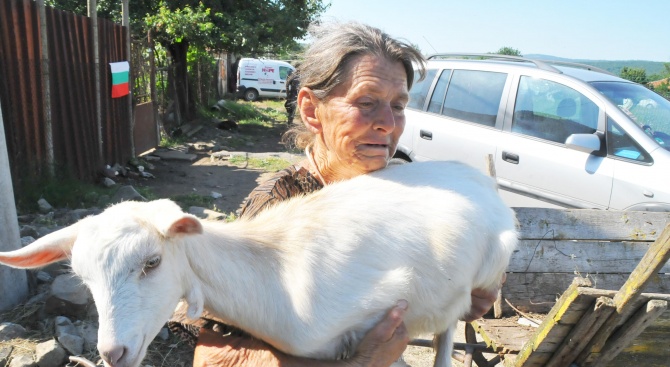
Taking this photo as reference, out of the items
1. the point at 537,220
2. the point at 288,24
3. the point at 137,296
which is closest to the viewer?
the point at 137,296

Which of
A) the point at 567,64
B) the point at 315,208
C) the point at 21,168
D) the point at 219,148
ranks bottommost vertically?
the point at 219,148

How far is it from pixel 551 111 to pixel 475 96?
93cm

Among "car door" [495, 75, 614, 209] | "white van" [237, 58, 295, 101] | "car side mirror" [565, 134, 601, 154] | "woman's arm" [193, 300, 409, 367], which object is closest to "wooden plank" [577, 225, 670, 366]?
"woman's arm" [193, 300, 409, 367]

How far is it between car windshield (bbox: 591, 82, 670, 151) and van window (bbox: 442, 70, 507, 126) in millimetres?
1013

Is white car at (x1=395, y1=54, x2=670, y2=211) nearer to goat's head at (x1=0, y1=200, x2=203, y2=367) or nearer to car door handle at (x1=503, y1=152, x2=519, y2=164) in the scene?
car door handle at (x1=503, y1=152, x2=519, y2=164)

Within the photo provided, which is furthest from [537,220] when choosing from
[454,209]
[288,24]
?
[288,24]

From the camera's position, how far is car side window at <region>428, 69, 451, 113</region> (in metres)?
6.71

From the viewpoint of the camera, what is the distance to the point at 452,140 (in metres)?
6.31

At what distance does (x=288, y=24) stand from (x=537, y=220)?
12.9 meters

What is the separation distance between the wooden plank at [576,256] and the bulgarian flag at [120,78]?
8.47 m

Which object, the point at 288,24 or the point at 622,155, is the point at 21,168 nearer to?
the point at 622,155

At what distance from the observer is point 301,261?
1.84 metres

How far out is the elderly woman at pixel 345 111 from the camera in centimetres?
211

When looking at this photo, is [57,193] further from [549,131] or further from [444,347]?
[444,347]
